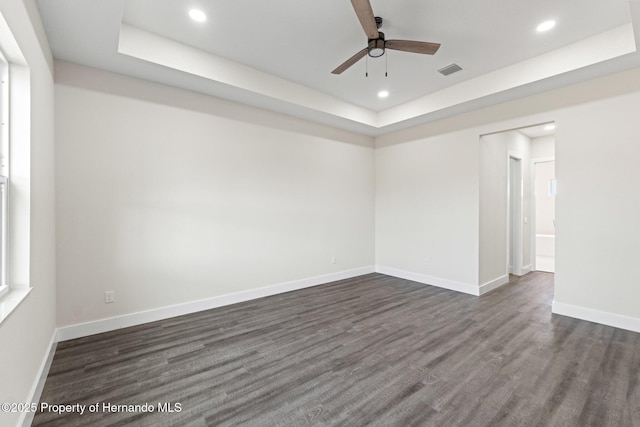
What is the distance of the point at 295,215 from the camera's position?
4.57 metres

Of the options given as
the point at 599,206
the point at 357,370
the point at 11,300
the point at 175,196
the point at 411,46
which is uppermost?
the point at 411,46

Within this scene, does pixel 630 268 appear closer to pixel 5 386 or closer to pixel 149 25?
pixel 5 386

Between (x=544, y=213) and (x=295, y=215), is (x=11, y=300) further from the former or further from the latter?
(x=544, y=213)

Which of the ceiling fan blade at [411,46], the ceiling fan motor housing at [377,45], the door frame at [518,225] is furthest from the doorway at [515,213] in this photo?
the ceiling fan motor housing at [377,45]

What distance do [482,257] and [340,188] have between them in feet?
8.56

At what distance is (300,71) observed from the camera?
12.0 ft

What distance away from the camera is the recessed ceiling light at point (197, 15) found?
8.33 ft

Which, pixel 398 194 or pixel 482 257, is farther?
pixel 398 194

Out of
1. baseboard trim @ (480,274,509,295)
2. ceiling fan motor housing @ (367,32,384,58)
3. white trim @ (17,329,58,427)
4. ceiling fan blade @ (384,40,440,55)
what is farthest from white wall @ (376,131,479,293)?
A: white trim @ (17,329,58,427)

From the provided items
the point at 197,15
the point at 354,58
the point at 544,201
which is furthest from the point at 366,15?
the point at 544,201

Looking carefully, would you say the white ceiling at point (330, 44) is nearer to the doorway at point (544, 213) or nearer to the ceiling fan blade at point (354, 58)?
the ceiling fan blade at point (354, 58)

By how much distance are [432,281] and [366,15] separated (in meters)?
4.16

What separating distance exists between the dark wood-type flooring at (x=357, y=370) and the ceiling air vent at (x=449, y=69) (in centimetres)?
313

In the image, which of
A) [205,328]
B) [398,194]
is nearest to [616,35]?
[398,194]
